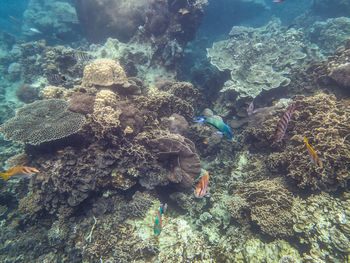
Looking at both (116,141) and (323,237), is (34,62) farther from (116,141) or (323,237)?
(323,237)

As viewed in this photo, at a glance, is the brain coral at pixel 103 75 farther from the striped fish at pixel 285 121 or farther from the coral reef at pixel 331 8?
the coral reef at pixel 331 8

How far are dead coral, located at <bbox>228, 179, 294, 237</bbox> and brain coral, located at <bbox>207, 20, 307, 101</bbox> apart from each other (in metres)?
3.81

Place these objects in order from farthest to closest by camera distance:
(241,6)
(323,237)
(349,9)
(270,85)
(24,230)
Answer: (241,6)
(349,9)
(270,85)
(24,230)
(323,237)

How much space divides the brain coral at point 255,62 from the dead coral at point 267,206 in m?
3.81

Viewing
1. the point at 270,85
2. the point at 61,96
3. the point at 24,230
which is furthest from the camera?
the point at 270,85

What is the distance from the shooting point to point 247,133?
5.77 metres

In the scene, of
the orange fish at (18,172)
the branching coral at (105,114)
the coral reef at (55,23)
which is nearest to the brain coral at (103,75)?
the branching coral at (105,114)

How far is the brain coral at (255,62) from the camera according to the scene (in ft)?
23.8

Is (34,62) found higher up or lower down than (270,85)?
lower down

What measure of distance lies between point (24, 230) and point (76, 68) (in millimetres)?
6235

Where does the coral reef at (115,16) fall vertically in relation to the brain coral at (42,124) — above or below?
above

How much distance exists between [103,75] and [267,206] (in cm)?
537

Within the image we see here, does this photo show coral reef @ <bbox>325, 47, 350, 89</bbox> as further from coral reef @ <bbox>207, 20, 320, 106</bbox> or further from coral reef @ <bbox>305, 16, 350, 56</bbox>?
coral reef @ <bbox>305, 16, 350, 56</bbox>

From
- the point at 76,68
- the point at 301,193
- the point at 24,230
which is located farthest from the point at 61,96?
the point at 301,193
